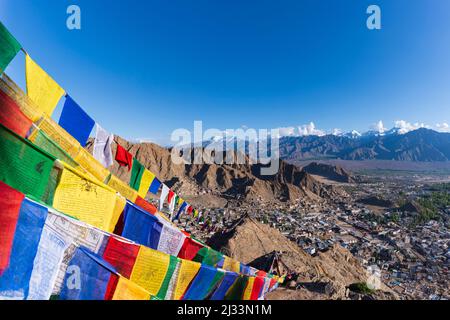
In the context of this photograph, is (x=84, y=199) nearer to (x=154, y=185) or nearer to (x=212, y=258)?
(x=212, y=258)

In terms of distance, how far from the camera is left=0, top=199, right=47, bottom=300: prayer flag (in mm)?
2121

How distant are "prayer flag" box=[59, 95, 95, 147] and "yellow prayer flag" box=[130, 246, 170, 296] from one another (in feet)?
12.3

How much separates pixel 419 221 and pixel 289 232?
94.1 feet

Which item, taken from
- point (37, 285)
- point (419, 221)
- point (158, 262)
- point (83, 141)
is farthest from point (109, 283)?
point (419, 221)

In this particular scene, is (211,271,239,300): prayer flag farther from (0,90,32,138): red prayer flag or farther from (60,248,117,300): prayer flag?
(0,90,32,138): red prayer flag

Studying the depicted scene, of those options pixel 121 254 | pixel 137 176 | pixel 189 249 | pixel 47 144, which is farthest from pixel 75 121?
pixel 189 249

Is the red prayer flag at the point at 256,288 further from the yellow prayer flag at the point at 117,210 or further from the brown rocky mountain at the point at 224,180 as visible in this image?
the brown rocky mountain at the point at 224,180

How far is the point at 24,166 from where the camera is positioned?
2.63m

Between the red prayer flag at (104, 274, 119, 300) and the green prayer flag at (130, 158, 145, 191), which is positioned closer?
the red prayer flag at (104, 274, 119, 300)

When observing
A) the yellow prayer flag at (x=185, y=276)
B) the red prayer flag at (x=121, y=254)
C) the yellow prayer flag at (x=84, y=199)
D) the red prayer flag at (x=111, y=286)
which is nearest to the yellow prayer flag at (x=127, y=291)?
the red prayer flag at (x=111, y=286)

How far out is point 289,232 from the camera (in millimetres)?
33562

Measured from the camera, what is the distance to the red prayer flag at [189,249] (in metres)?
5.06

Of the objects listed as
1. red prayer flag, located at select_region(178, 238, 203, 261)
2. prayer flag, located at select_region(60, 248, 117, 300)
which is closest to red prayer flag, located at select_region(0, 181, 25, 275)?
prayer flag, located at select_region(60, 248, 117, 300)

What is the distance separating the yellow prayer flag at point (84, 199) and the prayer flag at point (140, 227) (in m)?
0.32
